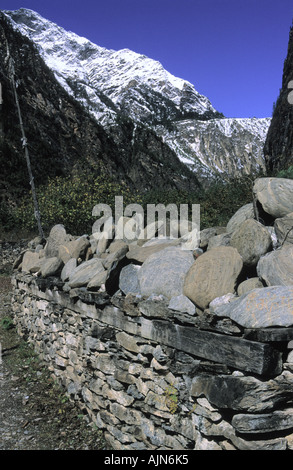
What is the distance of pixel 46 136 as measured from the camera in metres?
35.7

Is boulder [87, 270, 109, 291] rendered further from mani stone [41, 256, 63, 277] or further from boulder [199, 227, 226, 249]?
mani stone [41, 256, 63, 277]

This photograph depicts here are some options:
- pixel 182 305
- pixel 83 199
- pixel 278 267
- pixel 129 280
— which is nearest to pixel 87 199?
pixel 83 199

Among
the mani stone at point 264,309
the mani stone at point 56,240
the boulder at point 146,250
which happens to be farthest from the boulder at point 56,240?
the mani stone at point 264,309

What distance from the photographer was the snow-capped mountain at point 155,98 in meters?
109

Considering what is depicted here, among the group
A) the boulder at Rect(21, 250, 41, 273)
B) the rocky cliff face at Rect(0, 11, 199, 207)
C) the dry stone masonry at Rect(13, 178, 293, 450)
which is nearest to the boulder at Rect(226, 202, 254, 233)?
the dry stone masonry at Rect(13, 178, 293, 450)

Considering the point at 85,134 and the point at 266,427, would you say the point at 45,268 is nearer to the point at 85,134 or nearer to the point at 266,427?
the point at 266,427

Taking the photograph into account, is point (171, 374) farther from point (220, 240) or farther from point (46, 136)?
point (46, 136)

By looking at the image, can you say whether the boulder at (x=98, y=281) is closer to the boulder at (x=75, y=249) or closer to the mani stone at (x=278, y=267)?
the boulder at (x=75, y=249)

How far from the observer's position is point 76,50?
142m

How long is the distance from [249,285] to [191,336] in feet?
1.84

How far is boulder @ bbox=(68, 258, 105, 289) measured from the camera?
4.30m

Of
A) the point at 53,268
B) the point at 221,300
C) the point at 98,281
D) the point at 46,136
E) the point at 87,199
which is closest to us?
the point at 221,300
